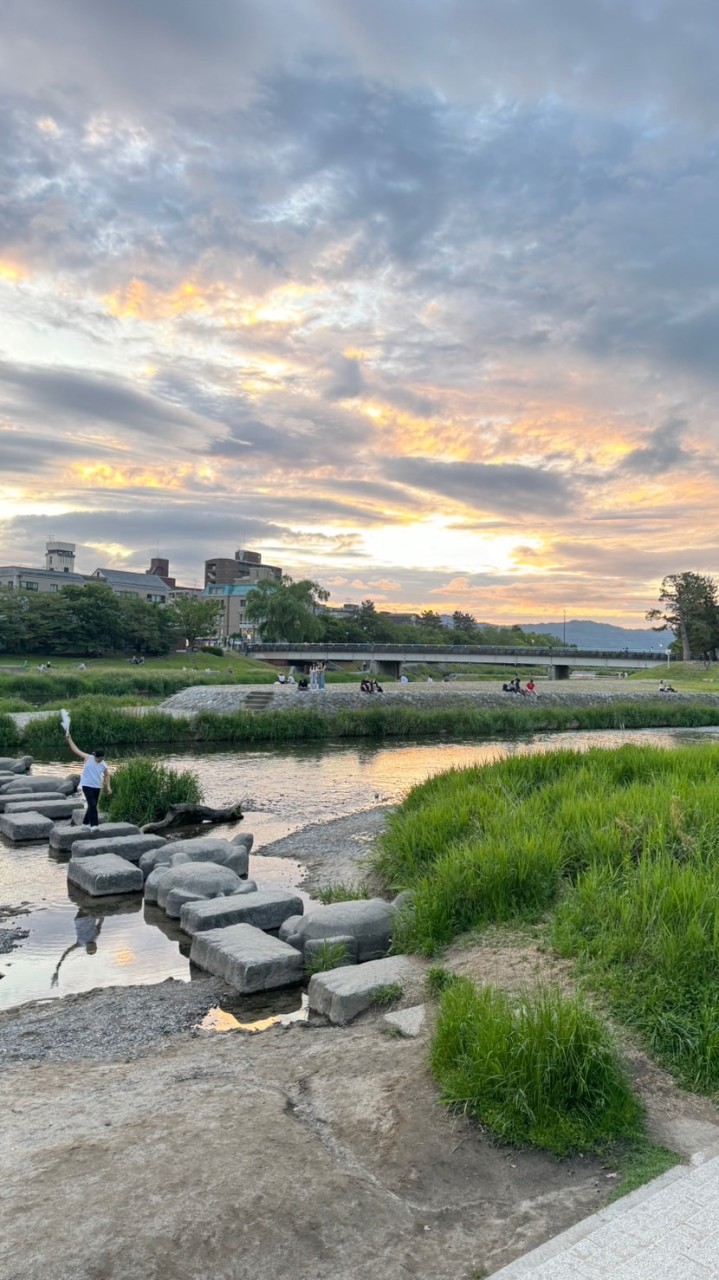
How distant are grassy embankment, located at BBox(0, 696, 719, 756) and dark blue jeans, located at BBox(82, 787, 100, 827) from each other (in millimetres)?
13891

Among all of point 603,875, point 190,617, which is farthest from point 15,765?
point 190,617

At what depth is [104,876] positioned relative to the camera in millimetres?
11633

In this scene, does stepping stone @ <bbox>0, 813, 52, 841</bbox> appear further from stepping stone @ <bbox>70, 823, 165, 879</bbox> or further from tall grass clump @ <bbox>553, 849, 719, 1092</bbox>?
tall grass clump @ <bbox>553, 849, 719, 1092</bbox>

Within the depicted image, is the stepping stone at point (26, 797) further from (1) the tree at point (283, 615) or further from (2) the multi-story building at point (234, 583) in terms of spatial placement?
(2) the multi-story building at point (234, 583)

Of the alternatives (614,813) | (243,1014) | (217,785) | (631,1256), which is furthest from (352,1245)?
(217,785)

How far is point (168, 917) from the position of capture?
10.8 metres

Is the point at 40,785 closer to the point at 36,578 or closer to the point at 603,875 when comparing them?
the point at 603,875

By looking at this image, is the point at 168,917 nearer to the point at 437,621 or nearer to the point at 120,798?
the point at 120,798

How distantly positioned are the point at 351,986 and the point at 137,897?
5.61m

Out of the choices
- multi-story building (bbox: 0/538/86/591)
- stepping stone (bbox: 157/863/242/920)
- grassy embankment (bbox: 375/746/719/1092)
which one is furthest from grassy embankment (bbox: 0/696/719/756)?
multi-story building (bbox: 0/538/86/591)

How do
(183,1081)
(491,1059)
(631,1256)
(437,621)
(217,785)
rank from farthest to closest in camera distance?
1. (437,621)
2. (217,785)
3. (183,1081)
4. (491,1059)
5. (631,1256)

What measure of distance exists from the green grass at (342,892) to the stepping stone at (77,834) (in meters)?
4.57

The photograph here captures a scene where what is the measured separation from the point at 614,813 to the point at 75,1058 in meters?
5.81

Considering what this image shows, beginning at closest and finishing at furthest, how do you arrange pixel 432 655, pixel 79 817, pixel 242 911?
pixel 242 911 < pixel 79 817 < pixel 432 655
